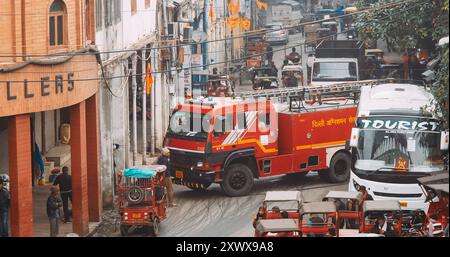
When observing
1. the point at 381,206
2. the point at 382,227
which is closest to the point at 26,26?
the point at 381,206

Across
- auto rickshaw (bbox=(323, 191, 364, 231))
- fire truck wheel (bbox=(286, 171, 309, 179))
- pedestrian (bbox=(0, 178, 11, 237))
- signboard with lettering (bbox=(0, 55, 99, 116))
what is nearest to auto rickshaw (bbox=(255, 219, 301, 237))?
auto rickshaw (bbox=(323, 191, 364, 231))

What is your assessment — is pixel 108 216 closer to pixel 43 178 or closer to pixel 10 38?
pixel 43 178

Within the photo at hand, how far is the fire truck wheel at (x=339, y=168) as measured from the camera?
100ft

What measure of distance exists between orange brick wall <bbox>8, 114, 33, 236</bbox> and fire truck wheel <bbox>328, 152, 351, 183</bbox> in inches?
397

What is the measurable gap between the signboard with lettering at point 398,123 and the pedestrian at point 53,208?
7.32m

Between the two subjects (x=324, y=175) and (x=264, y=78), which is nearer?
(x=324, y=175)

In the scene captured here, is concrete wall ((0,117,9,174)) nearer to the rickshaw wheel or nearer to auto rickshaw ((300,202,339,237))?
the rickshaw wheel

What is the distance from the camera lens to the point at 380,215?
22.2 m

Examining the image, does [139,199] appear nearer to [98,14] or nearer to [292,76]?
[98,14]

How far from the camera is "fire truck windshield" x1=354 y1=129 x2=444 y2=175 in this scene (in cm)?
2564

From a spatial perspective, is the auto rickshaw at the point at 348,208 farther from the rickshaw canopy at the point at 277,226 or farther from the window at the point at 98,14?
the window at the point at 98,14

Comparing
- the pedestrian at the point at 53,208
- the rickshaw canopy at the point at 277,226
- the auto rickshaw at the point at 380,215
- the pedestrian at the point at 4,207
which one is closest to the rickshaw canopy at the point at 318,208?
the auto rickshaw at the point at 380,215

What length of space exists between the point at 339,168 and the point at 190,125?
4.63 metres
